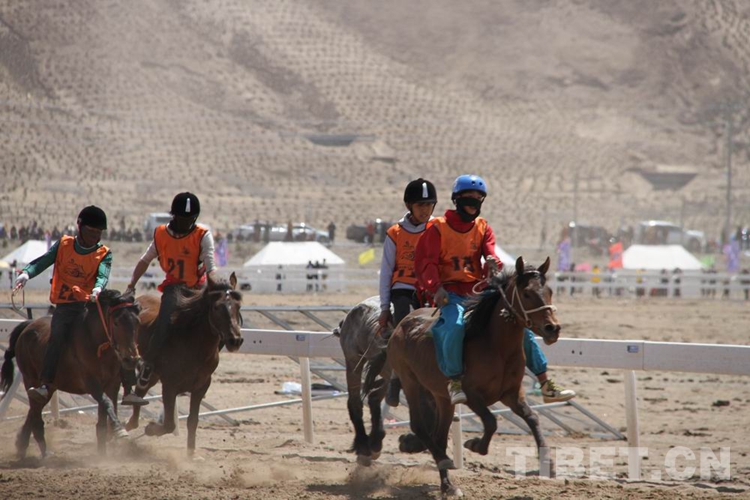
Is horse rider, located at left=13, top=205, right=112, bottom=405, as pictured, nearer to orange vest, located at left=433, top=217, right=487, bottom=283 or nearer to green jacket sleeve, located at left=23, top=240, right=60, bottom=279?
green jacket sleeve, located at left=23, top=240, right=60, bottom=279

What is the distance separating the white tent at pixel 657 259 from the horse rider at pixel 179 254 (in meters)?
35.5

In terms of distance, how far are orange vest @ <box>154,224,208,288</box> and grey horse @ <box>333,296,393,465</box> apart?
154 centimetres

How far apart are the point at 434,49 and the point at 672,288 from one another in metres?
116

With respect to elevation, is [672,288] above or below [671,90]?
below

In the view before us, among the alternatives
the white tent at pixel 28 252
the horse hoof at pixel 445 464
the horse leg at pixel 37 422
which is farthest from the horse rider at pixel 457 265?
the white tent at pixel 28 252

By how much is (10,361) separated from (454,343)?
A: 5283mm

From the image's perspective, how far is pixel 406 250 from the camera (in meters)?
10.4

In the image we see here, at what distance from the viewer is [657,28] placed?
15450 cm

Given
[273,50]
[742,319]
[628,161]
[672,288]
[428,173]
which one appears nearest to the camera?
[742,319]

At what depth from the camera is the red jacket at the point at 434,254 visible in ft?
29.5

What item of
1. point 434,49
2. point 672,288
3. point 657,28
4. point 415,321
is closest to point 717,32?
point 657,28

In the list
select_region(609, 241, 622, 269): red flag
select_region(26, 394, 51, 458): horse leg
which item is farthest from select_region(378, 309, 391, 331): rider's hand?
select_region(609, 241, 622, 269): red flag

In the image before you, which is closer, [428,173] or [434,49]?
[428,173]

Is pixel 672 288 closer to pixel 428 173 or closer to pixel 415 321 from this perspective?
pixel 415 321
